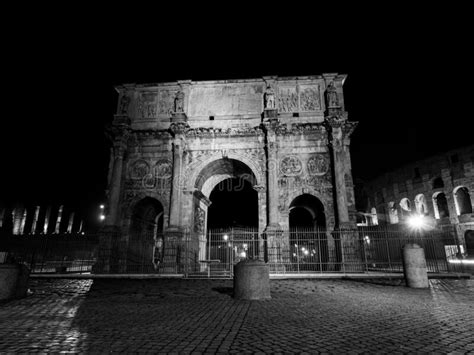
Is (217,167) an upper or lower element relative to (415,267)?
upper

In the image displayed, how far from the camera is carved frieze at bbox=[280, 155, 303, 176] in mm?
18297

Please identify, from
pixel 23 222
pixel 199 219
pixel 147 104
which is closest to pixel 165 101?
pixel 147 104

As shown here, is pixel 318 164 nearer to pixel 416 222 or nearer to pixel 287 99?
pixel 287 99

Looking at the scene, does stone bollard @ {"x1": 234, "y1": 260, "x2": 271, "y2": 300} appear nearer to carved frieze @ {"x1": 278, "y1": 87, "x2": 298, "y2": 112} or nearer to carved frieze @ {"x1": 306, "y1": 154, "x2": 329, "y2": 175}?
carved frieze @ {"x1": 306, "y1": 154, "x2": 329, "y2": 175}

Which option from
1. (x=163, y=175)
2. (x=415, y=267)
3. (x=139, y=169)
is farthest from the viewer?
(x=139, y=169)

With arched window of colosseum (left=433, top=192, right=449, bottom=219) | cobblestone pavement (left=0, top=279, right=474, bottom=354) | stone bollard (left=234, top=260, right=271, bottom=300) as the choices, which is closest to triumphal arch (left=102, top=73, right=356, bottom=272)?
stone bollard (left=234, top=260, right=271, bottom=300)

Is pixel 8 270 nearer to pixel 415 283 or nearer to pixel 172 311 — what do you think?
pixel 172 311

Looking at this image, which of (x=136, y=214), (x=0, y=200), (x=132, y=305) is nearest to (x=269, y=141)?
(x=136, y=214)

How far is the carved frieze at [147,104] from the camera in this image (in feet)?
66.1

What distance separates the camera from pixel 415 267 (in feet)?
29.2

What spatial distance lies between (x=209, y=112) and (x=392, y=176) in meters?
24.3

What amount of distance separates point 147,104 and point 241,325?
1885cm

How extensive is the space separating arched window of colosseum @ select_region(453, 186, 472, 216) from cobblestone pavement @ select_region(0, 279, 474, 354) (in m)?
23.7

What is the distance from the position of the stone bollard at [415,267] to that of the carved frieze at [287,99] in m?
12.4
